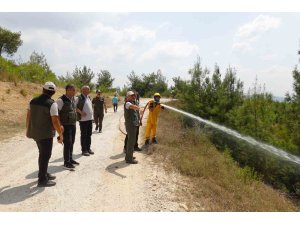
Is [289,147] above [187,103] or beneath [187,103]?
beneath

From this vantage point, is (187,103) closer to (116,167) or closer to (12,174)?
(116,167)

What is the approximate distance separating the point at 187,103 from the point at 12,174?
1419 cm

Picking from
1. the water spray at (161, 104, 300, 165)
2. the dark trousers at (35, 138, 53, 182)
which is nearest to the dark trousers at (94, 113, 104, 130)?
the water spray at (161, 104, 300, 165)

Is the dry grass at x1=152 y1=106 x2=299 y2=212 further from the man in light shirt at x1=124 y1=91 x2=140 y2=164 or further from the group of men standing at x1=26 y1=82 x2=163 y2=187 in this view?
the group of men standing at x1=26 y1=82 x2=163 y2=187

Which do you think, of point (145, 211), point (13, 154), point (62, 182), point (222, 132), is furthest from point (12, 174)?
point (222, 132)

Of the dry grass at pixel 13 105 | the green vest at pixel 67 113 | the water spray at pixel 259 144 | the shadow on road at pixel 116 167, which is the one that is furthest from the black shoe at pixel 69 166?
the water spray at pixel 259 144

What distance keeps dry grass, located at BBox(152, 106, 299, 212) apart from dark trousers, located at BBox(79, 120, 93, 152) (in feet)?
6.51

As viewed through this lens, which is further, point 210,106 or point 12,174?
point 210,106

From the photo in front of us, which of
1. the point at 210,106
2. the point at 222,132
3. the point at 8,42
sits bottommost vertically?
the point at 222,132

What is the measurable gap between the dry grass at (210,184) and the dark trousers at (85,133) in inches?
78.1

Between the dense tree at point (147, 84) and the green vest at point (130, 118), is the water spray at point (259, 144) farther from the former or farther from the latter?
the dense tree at point (147, 84)

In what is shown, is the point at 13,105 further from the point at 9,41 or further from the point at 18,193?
the point at 9,41
